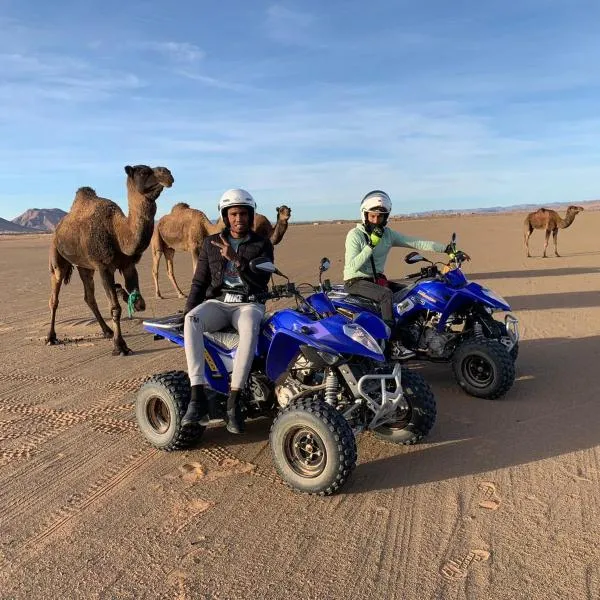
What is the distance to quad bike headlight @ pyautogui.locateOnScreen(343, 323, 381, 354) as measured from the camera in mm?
3744

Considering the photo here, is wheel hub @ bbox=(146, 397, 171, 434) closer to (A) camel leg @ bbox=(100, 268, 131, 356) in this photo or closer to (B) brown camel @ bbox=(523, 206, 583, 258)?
(A) camel leg @ bbox=(100, 268, 131, 356)

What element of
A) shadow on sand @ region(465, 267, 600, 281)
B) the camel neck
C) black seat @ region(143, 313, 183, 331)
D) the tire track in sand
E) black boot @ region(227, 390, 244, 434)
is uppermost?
the camel neck

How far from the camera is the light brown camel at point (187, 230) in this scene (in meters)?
14.4

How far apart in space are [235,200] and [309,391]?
5.53ft

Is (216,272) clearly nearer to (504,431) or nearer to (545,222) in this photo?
(504,431)

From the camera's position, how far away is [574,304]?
34.9 ft

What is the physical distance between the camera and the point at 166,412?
4.67m

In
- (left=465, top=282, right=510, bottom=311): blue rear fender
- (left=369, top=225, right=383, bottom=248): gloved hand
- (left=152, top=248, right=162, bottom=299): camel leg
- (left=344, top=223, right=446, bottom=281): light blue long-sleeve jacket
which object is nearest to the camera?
(left=465, top=282, right=510, bottom=311): blue rear fender

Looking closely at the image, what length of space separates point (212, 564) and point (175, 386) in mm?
1676

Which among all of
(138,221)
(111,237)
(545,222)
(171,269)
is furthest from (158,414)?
(545,222)

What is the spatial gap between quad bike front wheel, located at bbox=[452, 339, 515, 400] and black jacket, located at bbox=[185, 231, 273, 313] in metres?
2.22

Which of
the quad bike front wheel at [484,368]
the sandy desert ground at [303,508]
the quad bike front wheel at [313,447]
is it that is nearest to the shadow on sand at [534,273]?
the sandy desert ground at [303,508]

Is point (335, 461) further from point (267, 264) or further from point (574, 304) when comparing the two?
Answer: point (574, 304)

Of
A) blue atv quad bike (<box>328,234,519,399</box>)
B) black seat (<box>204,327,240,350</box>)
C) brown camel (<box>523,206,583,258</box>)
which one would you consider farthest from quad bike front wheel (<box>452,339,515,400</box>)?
brown camel (<box>523,206,583,258</box>)
